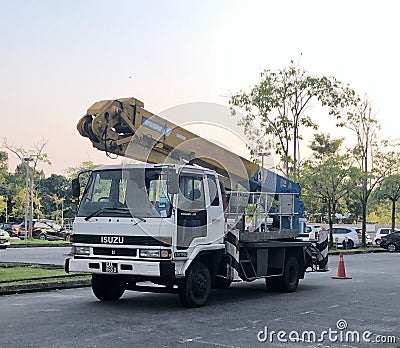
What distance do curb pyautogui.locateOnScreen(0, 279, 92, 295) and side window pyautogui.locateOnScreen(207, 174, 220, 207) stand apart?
4.86 meters

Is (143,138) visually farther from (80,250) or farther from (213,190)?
(80,250)

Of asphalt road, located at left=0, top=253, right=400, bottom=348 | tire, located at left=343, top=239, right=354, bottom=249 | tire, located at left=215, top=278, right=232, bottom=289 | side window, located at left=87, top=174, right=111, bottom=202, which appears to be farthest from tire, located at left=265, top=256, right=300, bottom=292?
tire, located at left=343, top=239, right=354, bottom=249

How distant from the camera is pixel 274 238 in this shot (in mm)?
14742

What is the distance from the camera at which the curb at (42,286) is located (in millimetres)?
14172

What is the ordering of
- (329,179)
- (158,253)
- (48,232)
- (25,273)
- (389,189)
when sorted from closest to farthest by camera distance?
1. (158,253)
2. (25,273)
3. (329,179)
4. (389,189)
5. (48,232)

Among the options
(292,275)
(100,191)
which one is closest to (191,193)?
(100,191)

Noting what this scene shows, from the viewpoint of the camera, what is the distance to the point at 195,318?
10.9 m

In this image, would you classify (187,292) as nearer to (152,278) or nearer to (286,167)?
(152,278)

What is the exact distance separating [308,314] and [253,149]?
1656 centimetres

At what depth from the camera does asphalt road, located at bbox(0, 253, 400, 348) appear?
9.08m

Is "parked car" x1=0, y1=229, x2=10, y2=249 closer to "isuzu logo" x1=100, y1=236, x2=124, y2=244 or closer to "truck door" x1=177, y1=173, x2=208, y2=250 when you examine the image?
"isuzu logo" x1=100, y1=236, x2=124, y2=244

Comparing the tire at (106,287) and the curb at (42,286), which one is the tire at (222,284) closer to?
the tire at (106,287)

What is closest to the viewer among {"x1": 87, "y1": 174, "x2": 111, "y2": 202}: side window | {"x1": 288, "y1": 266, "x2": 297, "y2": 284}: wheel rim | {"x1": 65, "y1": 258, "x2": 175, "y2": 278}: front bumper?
{"x1": 65, "y1": 258, "x2": 175, "y2": 278}: front bumper

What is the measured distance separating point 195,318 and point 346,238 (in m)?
32.0
